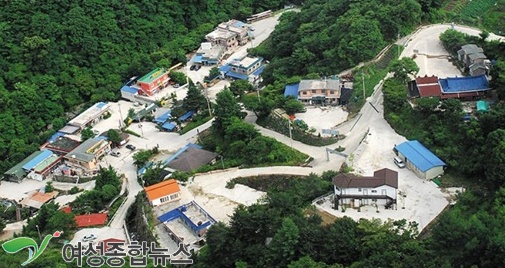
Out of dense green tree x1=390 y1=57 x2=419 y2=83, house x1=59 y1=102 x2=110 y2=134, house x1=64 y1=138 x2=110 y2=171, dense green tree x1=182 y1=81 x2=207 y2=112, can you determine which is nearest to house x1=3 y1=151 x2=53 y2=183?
house x1=64 y1=138 x2=110 y2=171

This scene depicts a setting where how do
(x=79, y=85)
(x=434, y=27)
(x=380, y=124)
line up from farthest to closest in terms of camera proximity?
(x=79, y=85), (x=434, y=27), (x=380, y=124)

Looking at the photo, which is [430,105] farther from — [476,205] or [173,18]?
[173,18]

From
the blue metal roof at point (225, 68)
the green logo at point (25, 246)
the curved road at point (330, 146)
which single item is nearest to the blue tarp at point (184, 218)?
the curved road at point (330, 146)

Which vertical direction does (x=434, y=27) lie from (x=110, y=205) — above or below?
above

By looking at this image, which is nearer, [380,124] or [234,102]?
[380,124]

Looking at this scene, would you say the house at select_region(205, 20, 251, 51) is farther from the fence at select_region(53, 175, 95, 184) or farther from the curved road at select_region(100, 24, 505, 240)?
the fence at select_region(53, 175, 95, 184)

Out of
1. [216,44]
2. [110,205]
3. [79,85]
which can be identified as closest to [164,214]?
[110,205]
